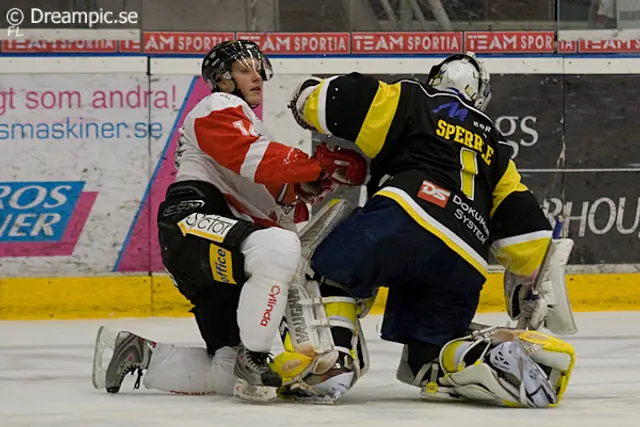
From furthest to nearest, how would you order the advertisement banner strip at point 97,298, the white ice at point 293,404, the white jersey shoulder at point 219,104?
the advertisement banner strip at point 97,298, the white jersey shoulder at point 219,104, the white ice at point 293,404

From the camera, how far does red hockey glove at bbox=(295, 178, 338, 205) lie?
12.1 feet

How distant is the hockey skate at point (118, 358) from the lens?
376 cm

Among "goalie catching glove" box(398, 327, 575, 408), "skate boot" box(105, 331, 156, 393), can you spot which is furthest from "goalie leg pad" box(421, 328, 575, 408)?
"skate boot" box(105, 331, 156, 393)

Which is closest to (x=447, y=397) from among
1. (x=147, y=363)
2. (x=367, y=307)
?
(x=367, y=307)

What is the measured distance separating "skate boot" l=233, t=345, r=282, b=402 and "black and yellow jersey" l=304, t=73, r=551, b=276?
1.76ft

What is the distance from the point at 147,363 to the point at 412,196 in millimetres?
907

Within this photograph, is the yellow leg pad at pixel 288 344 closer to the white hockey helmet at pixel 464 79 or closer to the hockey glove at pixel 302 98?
the hockey glove at pixel 302 98

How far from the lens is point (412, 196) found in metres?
3.49

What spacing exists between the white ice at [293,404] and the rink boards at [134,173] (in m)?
0.99

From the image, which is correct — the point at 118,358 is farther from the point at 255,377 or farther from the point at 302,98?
the point at 302,98

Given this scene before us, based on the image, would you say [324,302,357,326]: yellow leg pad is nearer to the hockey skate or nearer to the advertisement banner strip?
the hockey skate

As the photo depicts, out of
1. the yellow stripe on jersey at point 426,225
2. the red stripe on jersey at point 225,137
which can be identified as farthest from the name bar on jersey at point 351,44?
the yellow stripe on jersey at point 426,225

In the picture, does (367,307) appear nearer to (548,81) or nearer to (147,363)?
(147,363)

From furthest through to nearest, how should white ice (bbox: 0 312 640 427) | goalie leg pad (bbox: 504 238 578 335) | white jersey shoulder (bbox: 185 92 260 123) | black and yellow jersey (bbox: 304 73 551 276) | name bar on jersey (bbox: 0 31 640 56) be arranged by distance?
name bar on jersey (bbox: 0 31 640 56) → goalie leg pad (bbox: 504 238 578 335) → white jersey shoulder (bbox: 185 92 260 123) → black and yellow jersey (bbox: 304 73 551 276) → white ice (bbox: 0 312 640 427)
